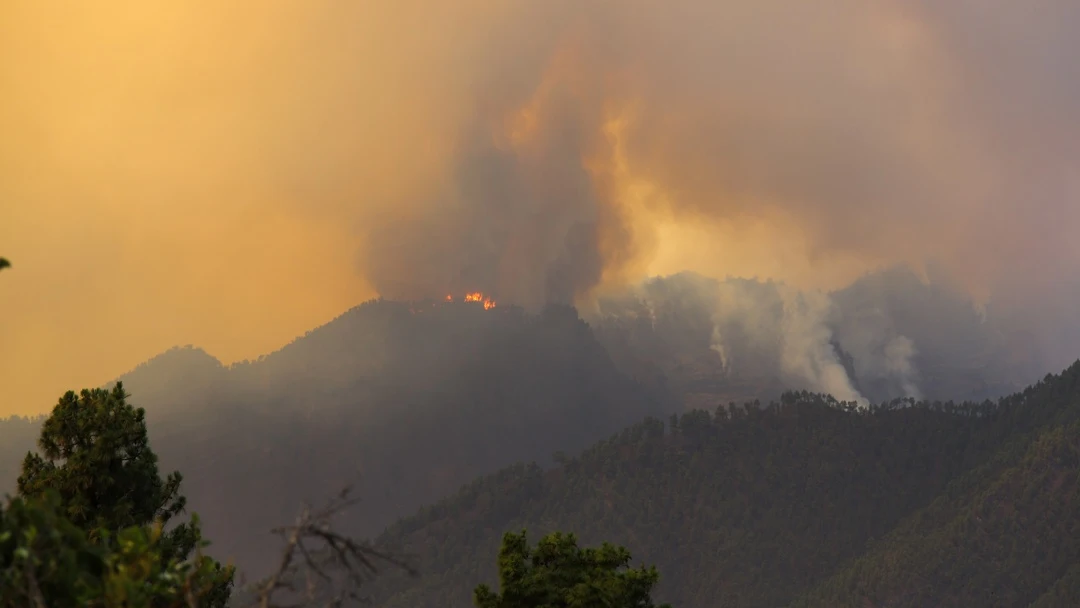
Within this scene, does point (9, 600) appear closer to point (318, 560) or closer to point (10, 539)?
point (10, 539)

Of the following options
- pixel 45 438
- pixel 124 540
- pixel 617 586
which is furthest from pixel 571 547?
pixel 124 540

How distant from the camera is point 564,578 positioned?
39438 mm

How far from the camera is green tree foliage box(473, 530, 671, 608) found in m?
37.2

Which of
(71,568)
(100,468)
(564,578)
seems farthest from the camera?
(564,578)

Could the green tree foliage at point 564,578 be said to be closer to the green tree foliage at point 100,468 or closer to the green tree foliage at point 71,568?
the green tree foliage at point 100,468

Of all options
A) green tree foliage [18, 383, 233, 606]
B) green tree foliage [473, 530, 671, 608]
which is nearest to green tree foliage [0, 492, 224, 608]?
green tree foliage [18, 383, 233, 606]

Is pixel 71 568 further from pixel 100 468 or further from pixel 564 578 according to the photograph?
pixel 564 578

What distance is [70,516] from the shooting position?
37.6 m

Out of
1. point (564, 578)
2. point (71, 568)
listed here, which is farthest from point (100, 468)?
point (71, 568)

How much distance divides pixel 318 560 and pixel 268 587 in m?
2.55

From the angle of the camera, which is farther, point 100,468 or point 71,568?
point 100,468

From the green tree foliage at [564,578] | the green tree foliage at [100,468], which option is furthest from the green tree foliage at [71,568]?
the green tree foliage at [564,578]

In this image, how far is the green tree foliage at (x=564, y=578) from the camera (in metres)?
37.2

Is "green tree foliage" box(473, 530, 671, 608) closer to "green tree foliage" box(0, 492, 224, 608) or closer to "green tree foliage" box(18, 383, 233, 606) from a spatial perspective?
"green tree foliage" box(18, 383, 233, 606)
